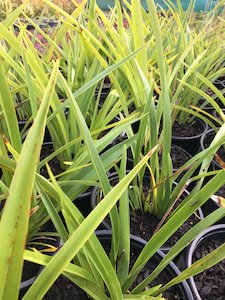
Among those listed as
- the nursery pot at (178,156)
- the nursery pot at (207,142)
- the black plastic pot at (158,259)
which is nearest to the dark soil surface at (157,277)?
the black plastic pot at (158,259)

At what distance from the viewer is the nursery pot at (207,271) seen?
597mm

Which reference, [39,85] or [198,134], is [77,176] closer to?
[39,85]

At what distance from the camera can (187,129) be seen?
1.17 meters

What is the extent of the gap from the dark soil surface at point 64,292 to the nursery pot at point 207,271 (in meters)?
0.18

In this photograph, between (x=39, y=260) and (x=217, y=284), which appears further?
(x=217, y=284)

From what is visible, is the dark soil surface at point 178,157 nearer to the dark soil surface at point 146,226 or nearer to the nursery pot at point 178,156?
the nursery pot at point 178,156

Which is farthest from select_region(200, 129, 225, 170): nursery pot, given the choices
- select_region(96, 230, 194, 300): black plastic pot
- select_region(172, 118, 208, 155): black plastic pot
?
select_region(96, 230, 194, 300): black plastic pot

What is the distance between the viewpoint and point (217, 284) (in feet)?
2.04

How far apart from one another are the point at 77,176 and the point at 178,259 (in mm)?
280

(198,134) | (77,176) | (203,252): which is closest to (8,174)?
(77,176)

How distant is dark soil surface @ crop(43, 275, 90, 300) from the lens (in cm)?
55

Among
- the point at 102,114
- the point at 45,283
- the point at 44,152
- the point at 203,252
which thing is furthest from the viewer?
the point at 44,152

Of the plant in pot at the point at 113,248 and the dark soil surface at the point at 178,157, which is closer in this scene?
the plant in pot at the point at 113,248

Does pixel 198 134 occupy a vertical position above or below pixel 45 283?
above
